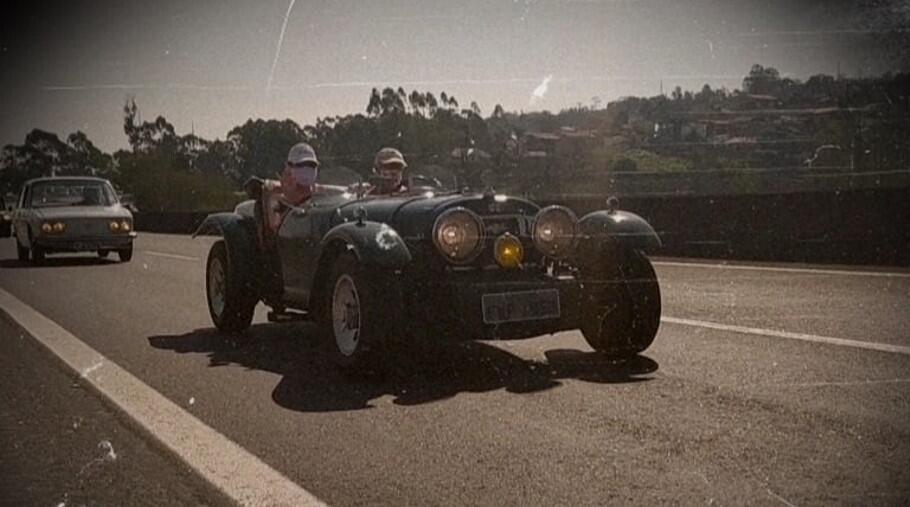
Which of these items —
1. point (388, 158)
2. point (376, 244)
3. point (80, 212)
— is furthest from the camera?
point (80, 212)

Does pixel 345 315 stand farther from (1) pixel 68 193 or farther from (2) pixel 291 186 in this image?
(1) pixel 68 193

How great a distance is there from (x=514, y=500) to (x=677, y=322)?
17.1ft

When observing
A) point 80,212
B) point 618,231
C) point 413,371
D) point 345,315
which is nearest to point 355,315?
point 345,315

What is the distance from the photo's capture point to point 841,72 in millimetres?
8109

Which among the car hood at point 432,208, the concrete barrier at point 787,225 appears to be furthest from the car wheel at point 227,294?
the concrete barrier at point 787,225

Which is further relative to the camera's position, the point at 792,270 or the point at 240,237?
the point at 792,270

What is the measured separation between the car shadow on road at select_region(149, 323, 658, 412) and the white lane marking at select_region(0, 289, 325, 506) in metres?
0.64

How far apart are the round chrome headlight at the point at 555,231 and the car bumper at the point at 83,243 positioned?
571 inches

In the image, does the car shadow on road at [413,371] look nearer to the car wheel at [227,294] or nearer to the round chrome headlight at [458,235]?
the car wheel at [227,294]

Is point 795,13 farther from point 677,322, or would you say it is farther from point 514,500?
point 514,500

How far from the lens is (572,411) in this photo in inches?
191

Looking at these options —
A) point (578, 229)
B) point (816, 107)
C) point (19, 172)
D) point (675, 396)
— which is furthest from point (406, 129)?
point (19, 172)

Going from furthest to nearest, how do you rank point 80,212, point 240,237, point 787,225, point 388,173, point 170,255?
point 170,255
point 80,212
point 787,225
point 240,237
point 388,173

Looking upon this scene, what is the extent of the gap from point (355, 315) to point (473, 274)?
820 mm
